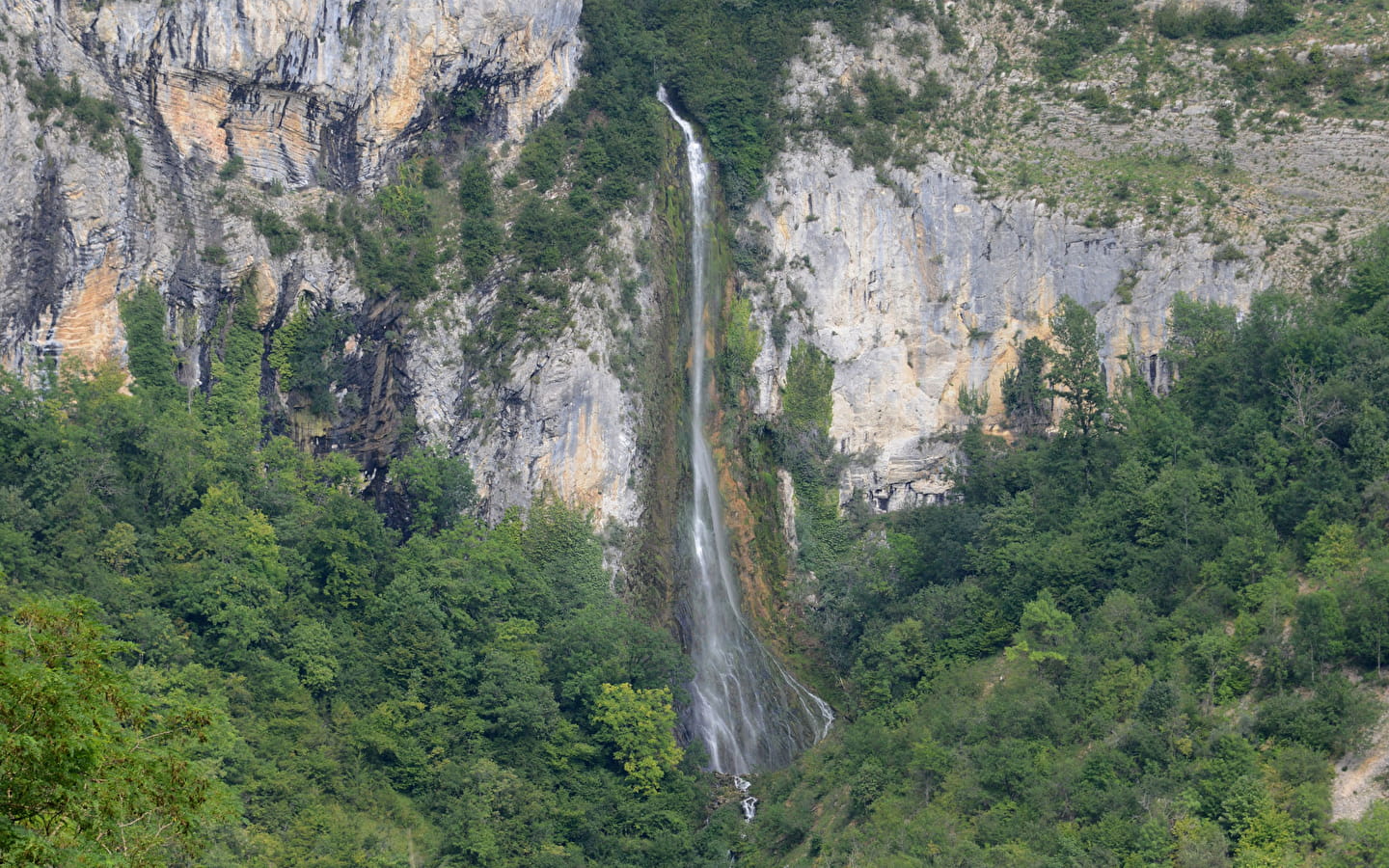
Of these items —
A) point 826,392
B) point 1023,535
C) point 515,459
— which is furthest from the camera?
point 826,392

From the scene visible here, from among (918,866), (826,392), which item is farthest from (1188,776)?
(826,392)

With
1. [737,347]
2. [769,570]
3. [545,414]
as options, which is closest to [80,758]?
[545,414]

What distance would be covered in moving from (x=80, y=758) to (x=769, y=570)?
37676mm

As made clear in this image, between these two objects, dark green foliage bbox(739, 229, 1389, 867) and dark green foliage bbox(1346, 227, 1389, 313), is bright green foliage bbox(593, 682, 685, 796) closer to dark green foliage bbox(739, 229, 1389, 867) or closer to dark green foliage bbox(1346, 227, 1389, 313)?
dark green foliage bbox(739, 229, 1389, 867)

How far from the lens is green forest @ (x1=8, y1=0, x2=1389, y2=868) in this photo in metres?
40.3

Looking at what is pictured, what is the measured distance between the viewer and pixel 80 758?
19.3 meters

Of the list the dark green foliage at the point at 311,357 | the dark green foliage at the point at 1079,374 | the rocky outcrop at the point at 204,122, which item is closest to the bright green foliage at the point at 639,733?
the dark green foliage at the point at 311,357

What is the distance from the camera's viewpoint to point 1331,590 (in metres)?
40.6

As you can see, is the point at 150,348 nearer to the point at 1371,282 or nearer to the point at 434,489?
the point at 434,489

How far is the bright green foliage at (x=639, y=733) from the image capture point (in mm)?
47688

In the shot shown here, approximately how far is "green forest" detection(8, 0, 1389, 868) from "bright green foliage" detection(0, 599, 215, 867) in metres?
16.3

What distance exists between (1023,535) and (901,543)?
17.3ft

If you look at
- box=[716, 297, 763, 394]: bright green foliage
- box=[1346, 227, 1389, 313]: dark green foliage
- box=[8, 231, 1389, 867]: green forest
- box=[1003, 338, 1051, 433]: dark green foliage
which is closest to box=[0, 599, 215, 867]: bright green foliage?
box=[8, 231, 1389, 867]: green forest

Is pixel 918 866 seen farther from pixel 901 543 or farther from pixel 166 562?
pixel 166 562
